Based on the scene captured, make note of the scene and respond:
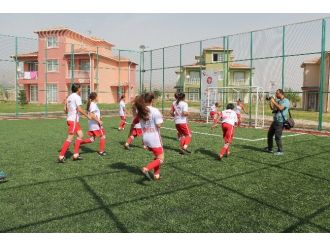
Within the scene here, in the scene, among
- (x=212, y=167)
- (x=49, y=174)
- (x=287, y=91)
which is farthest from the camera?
(x=287, y=91)

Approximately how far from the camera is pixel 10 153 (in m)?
9.09

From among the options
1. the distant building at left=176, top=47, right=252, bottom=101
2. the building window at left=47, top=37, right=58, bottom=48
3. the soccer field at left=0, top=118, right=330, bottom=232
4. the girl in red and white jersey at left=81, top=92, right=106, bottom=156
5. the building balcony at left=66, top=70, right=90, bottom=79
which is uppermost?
the building window at left=47, top=37, right=58, bottom=48

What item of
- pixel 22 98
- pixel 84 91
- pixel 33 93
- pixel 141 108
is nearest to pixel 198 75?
pixel 84 91

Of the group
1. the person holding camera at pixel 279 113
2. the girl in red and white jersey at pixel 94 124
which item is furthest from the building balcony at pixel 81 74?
the person holding camera at pixel 279 113

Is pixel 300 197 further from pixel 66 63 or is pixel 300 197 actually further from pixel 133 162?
pixel 66 63

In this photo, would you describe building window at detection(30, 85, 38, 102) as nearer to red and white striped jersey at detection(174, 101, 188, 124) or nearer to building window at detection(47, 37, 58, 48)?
building window at detection(47, 37, 58, 48)

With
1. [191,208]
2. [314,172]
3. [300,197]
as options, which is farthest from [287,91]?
[191,208]

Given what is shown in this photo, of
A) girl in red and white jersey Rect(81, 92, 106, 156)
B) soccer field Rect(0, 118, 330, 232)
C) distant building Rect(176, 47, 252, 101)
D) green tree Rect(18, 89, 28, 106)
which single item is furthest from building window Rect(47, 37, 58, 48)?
soccer field Rect(0, 118, 330, 232)

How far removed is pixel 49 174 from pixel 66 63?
1441 inches

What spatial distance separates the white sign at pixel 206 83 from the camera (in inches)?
850

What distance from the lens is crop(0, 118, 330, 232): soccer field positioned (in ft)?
14.0

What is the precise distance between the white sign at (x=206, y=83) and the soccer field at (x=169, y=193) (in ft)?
41.4

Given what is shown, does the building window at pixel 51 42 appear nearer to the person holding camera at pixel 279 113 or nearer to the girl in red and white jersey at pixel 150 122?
the person holding camera at pixel 279 113

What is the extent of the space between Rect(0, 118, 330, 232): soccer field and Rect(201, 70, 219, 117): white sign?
12614 millimetres
